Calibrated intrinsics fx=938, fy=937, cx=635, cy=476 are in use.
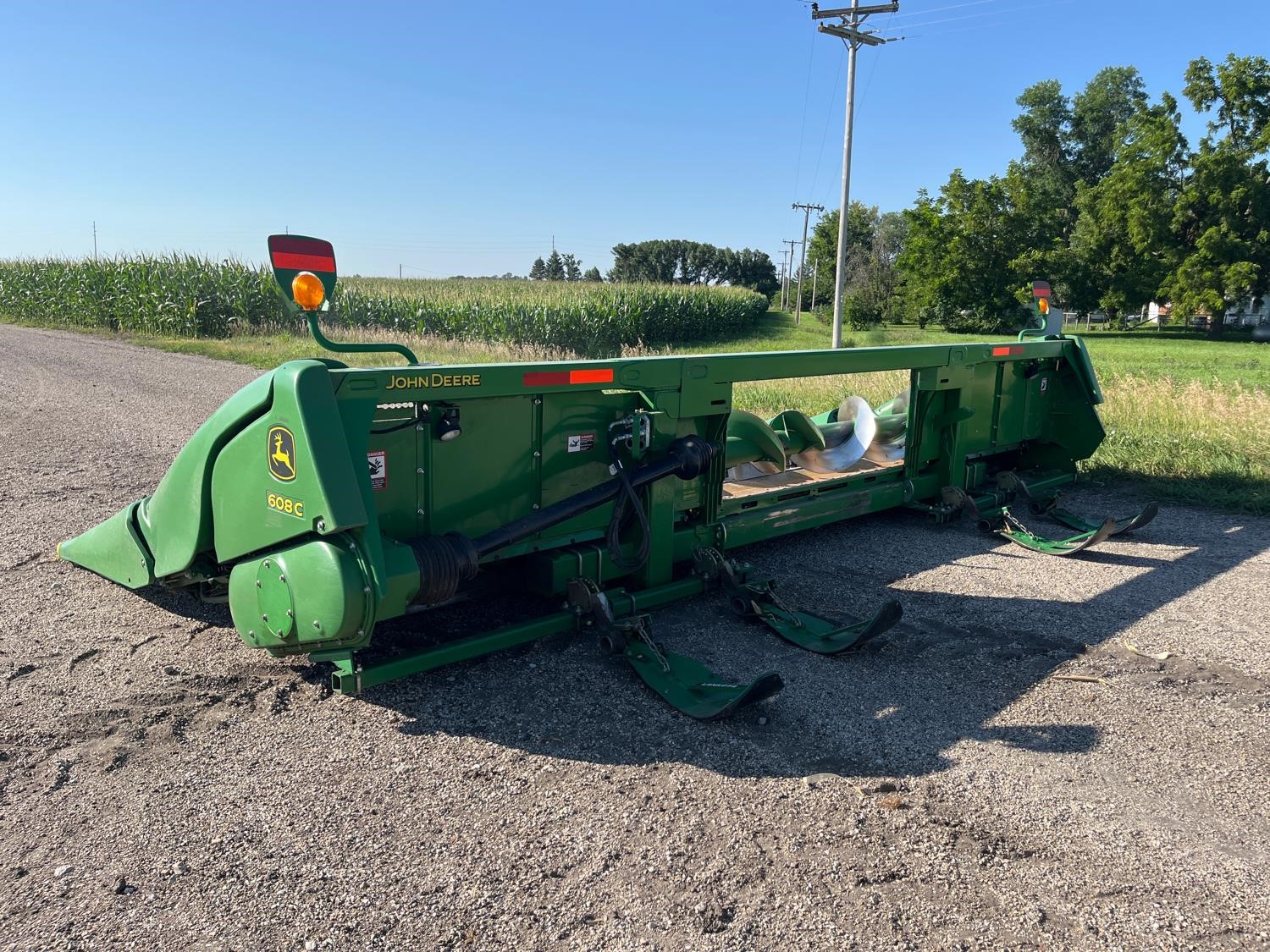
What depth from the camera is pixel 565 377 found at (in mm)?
4047

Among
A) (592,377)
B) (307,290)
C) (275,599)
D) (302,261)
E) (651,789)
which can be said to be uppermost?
(302,261)

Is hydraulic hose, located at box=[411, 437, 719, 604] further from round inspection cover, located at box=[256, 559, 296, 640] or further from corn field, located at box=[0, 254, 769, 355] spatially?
corn field, located at box=[0, 254, 769, 355]

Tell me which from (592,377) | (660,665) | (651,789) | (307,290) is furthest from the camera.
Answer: (592,377)

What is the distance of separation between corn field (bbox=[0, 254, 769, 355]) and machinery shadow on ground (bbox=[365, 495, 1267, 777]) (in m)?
17.4

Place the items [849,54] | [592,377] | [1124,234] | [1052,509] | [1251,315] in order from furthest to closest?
[1251,315] < [1124,234] < [849,54] < [1052,509] < [592,377]

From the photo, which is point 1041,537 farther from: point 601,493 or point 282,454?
point 282,454

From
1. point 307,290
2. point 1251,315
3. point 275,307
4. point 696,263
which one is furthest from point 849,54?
point 696,263

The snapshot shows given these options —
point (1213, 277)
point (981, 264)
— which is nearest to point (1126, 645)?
point (1213, 277)

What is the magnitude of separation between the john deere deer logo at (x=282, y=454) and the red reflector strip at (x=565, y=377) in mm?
1043

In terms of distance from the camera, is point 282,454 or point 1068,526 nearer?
point 282,454

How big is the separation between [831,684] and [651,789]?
1.11 meters

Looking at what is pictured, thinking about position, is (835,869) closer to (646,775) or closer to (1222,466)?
(646,775)

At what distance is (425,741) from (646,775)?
31.7 inches

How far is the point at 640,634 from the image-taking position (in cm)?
392
